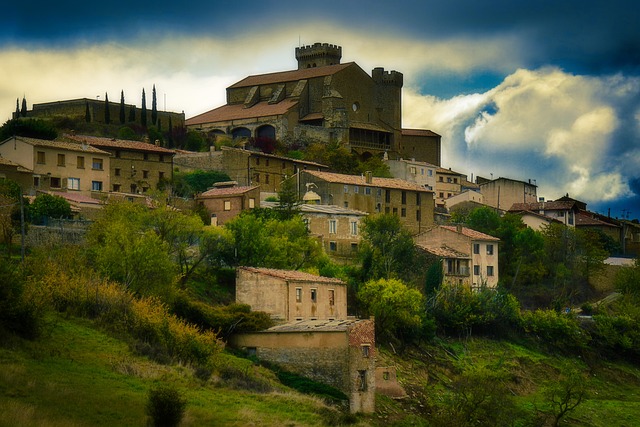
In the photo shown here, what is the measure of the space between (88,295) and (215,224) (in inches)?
1080

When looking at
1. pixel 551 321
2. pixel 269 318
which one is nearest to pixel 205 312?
pixel 269 318

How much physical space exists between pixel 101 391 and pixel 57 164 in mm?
38845

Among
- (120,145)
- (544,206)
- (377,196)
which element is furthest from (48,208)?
(544,206)

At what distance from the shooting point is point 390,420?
5450cm

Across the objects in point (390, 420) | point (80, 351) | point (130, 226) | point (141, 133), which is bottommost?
point (390, 420)

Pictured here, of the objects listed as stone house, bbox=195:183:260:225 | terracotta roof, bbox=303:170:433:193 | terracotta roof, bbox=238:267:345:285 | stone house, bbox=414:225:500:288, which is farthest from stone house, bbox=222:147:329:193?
terracotta roof, bbox=238:267:345:285

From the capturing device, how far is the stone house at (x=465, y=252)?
82188 millimetres

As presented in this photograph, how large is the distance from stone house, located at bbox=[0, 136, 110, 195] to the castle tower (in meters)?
68.7

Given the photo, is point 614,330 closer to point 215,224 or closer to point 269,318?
point 215,224

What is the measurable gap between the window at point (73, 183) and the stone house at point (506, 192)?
1908 inches

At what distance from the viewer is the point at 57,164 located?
79.1m

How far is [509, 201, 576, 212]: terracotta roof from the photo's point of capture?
108125 millimetres

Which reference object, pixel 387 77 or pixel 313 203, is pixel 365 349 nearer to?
pixel 313 203

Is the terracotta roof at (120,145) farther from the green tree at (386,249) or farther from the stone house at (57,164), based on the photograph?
the green tree at (386,249)
